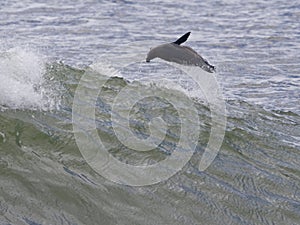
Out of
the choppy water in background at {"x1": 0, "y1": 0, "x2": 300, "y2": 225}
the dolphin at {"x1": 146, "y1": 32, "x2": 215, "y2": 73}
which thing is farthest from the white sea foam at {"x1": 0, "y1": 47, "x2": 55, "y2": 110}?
the dolphin at {"x1": 146, "y1": 32, "x2": 215, "y2": 73}

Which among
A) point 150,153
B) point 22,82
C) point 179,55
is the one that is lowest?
point 150,153

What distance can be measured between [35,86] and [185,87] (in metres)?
2.94

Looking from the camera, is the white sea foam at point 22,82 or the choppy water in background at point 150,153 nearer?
the choppy water in background at point 150,153

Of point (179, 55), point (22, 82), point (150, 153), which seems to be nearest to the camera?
point (150, 153)

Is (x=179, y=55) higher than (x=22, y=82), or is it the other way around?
(x=179, y=55)

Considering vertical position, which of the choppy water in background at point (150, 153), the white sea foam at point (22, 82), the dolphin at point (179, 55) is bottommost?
the choppy water in background at point (150, 153)

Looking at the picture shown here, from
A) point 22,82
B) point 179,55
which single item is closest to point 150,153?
point 179,55

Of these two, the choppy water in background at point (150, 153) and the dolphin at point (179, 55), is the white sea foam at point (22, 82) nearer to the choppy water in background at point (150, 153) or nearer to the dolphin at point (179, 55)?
the choppy water in background at point (150, 153)

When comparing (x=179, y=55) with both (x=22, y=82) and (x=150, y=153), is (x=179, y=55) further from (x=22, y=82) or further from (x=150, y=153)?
(x=22, y=82)

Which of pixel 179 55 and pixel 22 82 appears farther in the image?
pixel 22 82

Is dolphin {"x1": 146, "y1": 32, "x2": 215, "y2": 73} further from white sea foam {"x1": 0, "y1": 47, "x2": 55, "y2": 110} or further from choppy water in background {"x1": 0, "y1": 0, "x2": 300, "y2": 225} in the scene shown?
white sea foam {"x1": 0, "y1": 47, "x2": 55, "y2": 110}

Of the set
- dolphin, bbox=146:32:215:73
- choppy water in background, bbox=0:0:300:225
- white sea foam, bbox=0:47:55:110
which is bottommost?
choppy water in background, bbox=0:0:300:225

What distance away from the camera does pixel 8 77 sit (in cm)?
879

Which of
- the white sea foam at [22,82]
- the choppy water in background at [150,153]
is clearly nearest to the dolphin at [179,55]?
the choppy water in background at [150,153]
